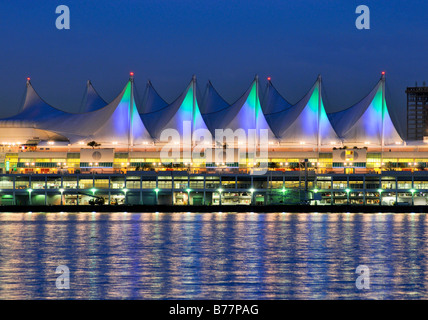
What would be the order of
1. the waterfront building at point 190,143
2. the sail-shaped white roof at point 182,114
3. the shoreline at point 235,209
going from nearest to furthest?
the shoreline at point 235,209 < the waterfront building at point 190,143 < the sail-shaped white roof at point 182,114

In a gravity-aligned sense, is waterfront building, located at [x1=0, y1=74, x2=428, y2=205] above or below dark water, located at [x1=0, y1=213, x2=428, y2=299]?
above

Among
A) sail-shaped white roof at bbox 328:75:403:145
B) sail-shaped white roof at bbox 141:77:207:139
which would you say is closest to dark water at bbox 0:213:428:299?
sail-shaped white roof at bbox 328:75:403:145

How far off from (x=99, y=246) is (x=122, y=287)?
13.9 m

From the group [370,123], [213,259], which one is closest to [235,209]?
[370,123]

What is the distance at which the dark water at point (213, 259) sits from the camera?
27375 mm

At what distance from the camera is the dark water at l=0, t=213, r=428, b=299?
2738 centimetres

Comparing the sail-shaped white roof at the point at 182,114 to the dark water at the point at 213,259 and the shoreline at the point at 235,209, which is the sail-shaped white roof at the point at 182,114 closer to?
the shoreline at the point at 235,209

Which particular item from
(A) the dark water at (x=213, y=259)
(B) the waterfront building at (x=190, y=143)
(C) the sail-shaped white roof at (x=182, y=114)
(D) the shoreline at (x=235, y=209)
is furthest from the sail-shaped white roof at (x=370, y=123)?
(A) the dark water at (x=213, y=259)

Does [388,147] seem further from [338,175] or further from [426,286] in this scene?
[426,286]

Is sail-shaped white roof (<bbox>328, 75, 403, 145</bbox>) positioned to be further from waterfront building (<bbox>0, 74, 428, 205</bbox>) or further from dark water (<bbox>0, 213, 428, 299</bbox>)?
dark water (<bbox>0, 213, 428, 299</bbox>)

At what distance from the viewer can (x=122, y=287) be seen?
27.8 m

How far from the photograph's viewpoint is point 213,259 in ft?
118

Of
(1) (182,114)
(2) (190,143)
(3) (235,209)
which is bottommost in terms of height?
(3) (235,209)

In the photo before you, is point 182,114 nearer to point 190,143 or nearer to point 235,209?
point 190,143
